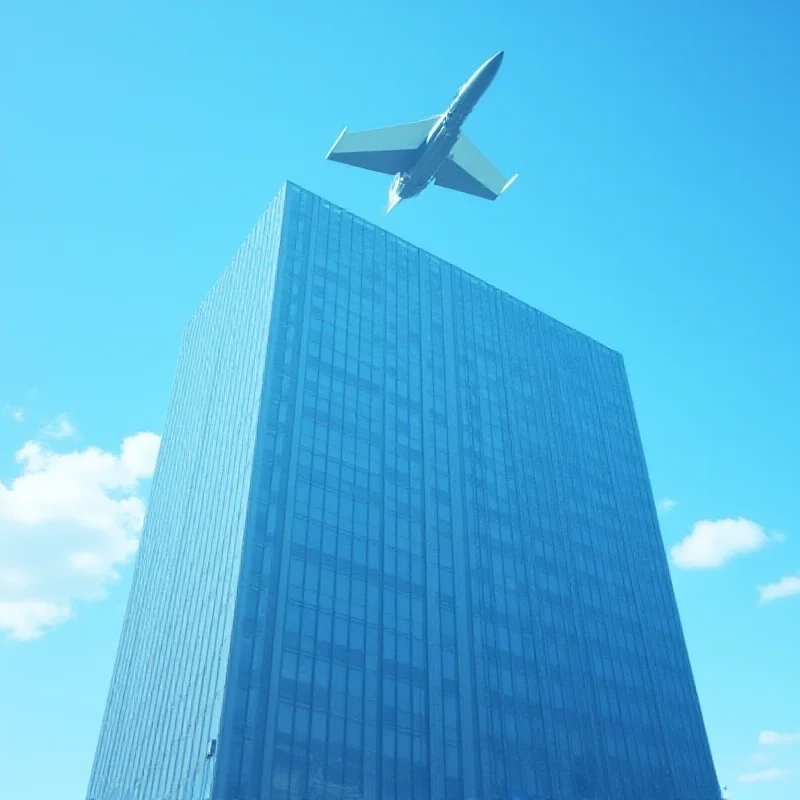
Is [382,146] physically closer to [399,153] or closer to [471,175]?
[399,153]

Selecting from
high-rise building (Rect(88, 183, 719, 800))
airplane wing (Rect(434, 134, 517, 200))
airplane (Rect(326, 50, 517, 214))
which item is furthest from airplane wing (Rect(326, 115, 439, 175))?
high-rise building (Rect(88, 183, 719, 800))

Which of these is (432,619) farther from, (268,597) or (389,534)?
(268,597)

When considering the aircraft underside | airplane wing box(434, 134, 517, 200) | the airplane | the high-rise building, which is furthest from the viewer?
airplane wing box(434, 134, 517, 200)

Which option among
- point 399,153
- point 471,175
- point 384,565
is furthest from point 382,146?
point 384,565

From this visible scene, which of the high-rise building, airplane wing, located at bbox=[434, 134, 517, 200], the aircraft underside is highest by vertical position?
airplane wing, located at bbox=[434, 134, 517, 200]

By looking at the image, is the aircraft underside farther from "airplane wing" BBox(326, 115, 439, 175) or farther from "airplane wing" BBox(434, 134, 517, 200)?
"airplane wing" BBox(434, 134, 517, 200)

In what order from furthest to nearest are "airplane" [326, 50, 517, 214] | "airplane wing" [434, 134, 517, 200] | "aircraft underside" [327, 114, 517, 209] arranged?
"airplane wing" [434, 134, 517, 200]
"aircraft underside" [327, 114, 517, 209]
"airplane" [326, 50, 517, 214]

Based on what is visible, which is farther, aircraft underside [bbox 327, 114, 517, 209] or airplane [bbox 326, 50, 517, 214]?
aircraft underside [bbox 327, 114, 517, 209]

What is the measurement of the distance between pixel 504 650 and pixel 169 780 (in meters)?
30.2

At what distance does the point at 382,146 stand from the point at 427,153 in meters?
4.65

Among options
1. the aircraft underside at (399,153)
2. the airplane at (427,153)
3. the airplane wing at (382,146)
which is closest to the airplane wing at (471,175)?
the airplane at (427,153)

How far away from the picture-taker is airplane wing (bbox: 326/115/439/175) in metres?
68.9

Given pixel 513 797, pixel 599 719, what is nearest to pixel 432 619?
pixel 513 797

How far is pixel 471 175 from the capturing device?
76.8m
